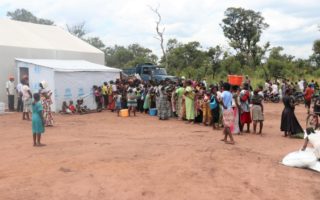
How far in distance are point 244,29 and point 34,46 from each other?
21499mm

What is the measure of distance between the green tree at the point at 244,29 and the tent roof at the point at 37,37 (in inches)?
622

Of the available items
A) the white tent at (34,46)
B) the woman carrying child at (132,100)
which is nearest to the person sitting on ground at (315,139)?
the woman carrying child at (132,100)

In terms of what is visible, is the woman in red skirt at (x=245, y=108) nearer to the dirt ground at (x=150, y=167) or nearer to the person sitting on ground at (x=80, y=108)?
the dirt ground at (x=150, y=167)

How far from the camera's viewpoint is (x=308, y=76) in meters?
30.8

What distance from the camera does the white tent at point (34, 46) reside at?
19.0 meters

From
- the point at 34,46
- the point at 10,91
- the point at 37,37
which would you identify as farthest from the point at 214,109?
the point at 37,37

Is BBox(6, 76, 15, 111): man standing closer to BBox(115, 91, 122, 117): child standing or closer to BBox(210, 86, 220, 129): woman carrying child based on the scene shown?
BBox(115, 91, 122, 117): child standing

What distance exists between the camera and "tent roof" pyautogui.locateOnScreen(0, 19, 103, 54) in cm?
2006

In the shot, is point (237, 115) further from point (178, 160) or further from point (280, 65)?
point (280, 65)

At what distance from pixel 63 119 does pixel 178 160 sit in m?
8.62

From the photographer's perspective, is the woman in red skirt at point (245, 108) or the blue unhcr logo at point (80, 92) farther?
the blue unhcr logo at point (80, 92)

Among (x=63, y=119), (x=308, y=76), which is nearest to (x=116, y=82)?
(x=63, y=119)

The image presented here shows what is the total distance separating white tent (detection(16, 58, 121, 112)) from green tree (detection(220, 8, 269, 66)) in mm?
18949

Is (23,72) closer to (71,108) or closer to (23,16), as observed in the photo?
(71,108)
